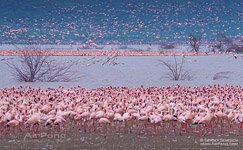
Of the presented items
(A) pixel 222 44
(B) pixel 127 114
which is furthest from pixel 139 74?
(A) pixel 222 44

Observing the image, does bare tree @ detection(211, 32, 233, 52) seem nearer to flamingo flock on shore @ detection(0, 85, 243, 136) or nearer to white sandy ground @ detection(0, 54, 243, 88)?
white sandy ground @ detection(0, 54, 243, 88)

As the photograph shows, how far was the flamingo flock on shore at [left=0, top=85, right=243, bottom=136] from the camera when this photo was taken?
12.4m

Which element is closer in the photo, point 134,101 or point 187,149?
point 187,149

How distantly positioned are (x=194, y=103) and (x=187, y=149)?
3630mm

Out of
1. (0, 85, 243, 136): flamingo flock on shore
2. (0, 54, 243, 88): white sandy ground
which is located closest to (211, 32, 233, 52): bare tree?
(0, 54, 243, 88): white sandy ground

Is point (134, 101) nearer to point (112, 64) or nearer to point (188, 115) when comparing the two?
point (188, 115)

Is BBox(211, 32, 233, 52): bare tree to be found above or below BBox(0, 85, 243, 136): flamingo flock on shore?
above

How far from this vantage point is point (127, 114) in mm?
12547

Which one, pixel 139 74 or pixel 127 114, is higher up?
pixel 139 74

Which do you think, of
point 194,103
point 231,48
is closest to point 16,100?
point 194,103

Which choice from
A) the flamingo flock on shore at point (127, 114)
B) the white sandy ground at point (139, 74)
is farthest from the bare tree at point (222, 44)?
the flamingo flock on shore at point (127, 114)

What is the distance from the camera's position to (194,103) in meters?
14.4

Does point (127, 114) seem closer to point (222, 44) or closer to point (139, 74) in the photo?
point (139, 74)

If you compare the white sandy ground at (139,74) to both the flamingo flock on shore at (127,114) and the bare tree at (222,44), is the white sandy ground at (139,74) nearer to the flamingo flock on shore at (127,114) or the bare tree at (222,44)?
the flamingo flock on shore at (127,114)
